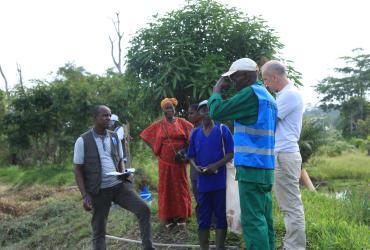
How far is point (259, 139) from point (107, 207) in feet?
7.38

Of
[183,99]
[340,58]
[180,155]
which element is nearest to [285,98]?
[180,155]

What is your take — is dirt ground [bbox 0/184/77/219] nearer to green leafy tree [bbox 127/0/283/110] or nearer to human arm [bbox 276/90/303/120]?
green leafy tree [bbox 127/0/283/110]

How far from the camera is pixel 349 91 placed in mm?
45719

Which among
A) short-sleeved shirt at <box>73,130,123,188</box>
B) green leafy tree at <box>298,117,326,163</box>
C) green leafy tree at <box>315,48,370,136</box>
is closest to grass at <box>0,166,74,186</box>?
green leafy tree at <box>298,117,326,163</box>

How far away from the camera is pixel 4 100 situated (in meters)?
21.8

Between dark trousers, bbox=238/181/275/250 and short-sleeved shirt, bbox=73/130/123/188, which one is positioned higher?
short-sleeved shirt, bbox=73/130/123/188

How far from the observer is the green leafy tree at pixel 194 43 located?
703 centimetres

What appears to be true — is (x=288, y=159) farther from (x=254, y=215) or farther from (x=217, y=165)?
(x=254, y=215)

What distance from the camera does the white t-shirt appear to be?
4.57 meters

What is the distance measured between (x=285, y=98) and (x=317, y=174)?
1573 centimetres

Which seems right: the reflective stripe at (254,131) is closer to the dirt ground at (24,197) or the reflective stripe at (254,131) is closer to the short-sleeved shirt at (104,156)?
the short-sleeved shirt at (104,156)

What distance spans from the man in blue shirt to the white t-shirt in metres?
0.63

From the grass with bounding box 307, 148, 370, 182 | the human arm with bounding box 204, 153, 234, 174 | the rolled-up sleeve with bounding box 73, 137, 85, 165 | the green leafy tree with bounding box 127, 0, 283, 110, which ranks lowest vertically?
the grass with bounding box 307, 148, 370, 182

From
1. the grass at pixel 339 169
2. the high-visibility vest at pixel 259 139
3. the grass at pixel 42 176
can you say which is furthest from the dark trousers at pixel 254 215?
the grass at pixel 339 169
